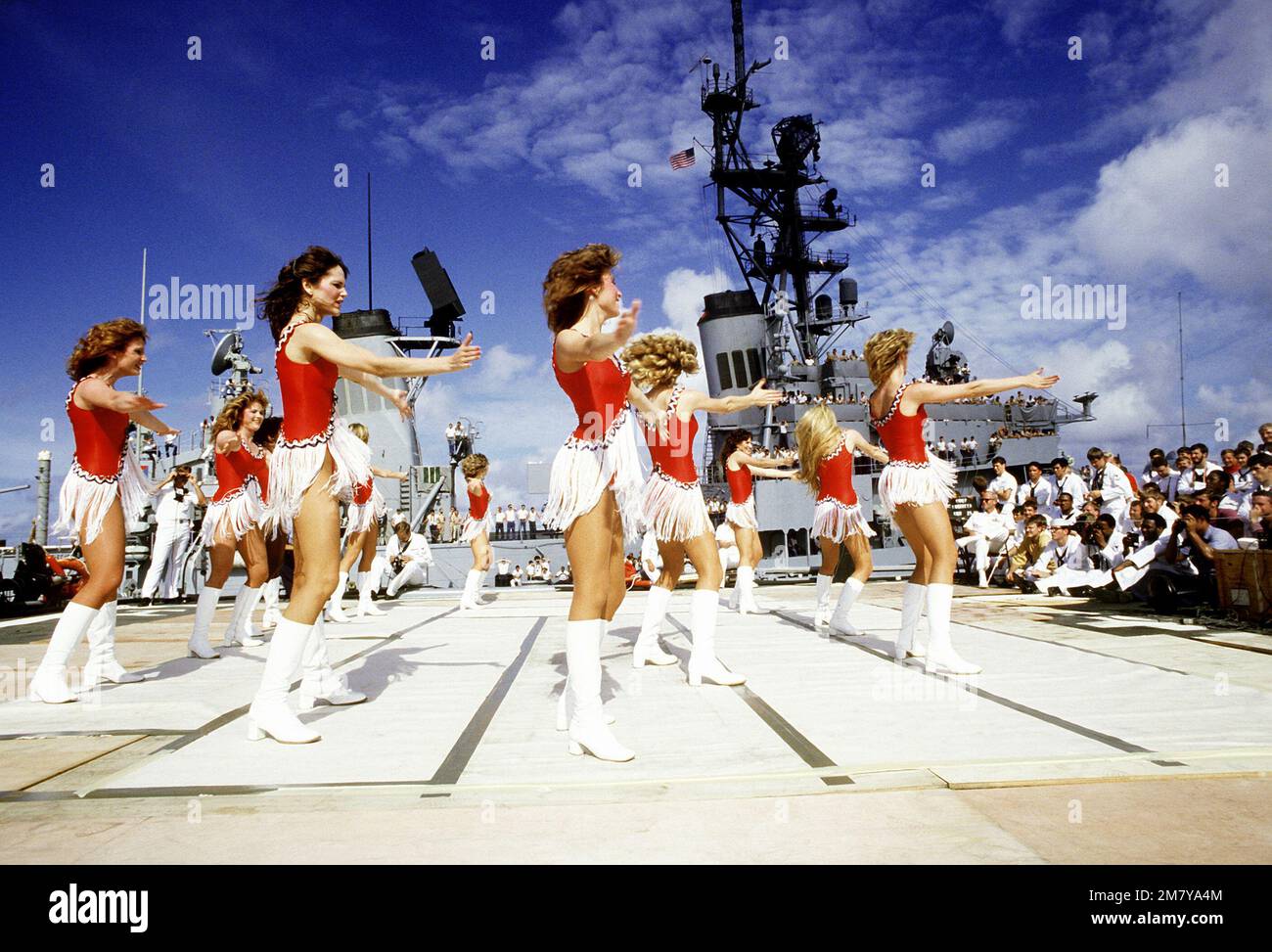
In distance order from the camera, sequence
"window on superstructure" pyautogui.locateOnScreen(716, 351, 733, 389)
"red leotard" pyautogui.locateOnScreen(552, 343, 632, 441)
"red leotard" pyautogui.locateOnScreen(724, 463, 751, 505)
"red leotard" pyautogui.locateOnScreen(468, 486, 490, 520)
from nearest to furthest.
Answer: "red leotard" pyautogui.locateOnScreen(552, 343, 632, 441), "red leotard" pyautogui.locateOnScreen(724, 463, 751, 505), "red leotard" pyautogui.locateOnScreen(468, 486, 490, 520), "window on superstructure" pyautogui.locateOnScreen(716, 351, 733, 389)

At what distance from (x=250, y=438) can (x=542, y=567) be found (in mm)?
14598

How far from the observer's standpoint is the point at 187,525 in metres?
12.6

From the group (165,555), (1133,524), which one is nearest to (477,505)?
(165,555)

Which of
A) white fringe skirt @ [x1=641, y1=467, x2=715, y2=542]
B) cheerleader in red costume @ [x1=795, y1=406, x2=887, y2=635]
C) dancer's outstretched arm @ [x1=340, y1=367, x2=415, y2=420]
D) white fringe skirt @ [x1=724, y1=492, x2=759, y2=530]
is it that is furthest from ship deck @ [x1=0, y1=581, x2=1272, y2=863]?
white fringe skirt @ [x1=724, y1=492, x2=759, y2=530]

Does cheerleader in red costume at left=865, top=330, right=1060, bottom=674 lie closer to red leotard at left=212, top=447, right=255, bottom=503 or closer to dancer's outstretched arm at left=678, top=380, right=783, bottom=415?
dancer's outstretched arm at left=678, top=380, right=783, bottom=415

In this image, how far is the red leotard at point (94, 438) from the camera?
4.62 metres

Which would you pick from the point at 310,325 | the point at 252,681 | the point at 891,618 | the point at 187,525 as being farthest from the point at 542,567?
the point at 310,325

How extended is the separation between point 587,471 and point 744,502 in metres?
5.66

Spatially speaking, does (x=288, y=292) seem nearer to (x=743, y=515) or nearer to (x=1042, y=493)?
(x=743, y=515)

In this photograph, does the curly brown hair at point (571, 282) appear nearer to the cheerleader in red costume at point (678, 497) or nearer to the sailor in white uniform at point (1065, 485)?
the cheerleader in red costume at point (678, 497)

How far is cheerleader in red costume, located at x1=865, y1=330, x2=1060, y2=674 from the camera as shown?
4.74 meters

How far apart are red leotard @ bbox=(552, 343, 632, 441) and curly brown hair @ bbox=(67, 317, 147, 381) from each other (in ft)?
10.1

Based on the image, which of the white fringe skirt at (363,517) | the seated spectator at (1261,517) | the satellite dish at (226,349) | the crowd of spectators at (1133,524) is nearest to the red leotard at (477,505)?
the white fringe skirt at (363,517)
